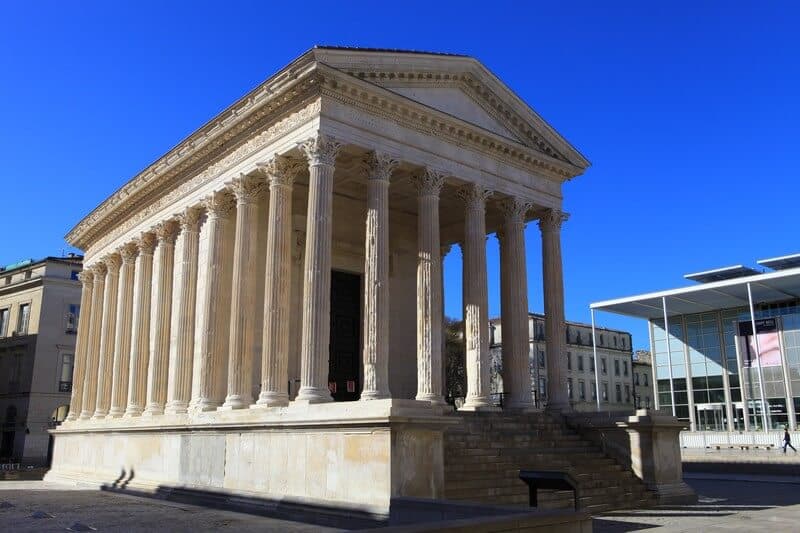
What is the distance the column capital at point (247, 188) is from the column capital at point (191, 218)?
3408 mm

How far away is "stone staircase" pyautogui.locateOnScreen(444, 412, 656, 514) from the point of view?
56.6 ft

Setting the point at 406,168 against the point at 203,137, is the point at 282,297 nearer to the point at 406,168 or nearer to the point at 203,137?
the point at 406,168

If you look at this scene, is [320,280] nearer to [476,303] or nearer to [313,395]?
[313,395]

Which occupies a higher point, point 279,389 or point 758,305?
point 758,305

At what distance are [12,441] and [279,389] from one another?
4345 centimetres

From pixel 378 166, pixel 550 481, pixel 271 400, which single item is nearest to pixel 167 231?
pixel 378 166

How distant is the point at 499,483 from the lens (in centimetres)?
1783

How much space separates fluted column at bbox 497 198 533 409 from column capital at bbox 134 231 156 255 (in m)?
14.3

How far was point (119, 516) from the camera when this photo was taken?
54.5 feet

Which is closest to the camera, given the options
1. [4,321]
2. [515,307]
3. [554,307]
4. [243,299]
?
[243,299]

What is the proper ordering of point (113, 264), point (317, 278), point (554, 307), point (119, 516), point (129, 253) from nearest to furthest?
point (119, 516) → point (317, 278) → point (554, 307) → point (129, 253) → point (113, 264)

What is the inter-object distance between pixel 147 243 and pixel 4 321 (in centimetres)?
3538

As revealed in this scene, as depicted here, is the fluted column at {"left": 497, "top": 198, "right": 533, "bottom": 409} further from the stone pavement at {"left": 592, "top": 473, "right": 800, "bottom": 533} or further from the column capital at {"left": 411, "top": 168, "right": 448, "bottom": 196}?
the stone pavement at {"left": 592, "top": 473, "right": 800, "bottom": 533}

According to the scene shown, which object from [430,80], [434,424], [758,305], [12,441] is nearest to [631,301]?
[758,305]
